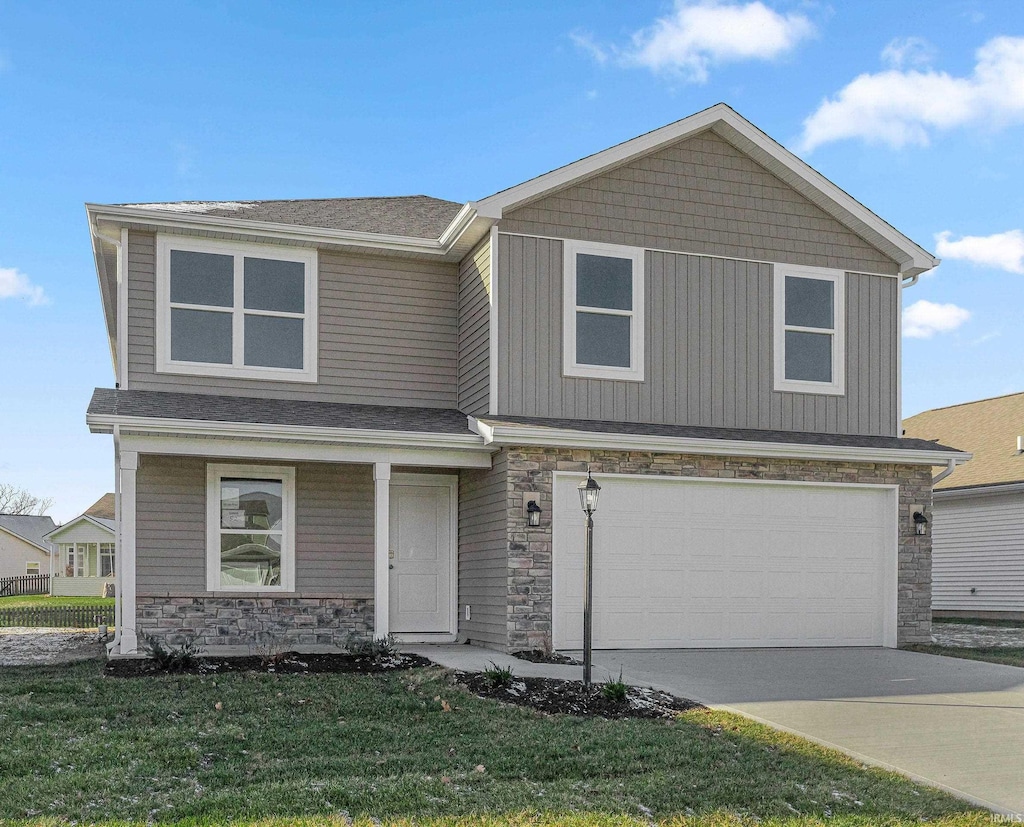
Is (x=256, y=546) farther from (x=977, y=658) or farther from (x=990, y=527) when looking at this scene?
(x=990, y=527)

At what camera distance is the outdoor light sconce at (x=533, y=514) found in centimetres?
1205

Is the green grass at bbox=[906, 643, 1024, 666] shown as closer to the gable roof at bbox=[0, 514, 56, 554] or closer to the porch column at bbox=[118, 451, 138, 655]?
the porch column at bbox=[118, 451, 138, 655]

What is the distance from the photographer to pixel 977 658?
12.3m

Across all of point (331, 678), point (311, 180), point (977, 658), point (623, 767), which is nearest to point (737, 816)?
point (623, 767)

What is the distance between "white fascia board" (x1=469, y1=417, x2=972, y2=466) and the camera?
12.0m

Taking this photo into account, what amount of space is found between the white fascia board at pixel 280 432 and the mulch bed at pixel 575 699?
131 inches

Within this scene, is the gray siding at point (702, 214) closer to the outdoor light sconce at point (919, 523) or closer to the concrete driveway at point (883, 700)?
the outdoor light sconce at point (919, 523)

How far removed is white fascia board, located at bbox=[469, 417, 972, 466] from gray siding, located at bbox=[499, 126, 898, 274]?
2.58 meters

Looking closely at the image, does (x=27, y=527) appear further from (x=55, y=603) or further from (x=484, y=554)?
(x=484, y=554)

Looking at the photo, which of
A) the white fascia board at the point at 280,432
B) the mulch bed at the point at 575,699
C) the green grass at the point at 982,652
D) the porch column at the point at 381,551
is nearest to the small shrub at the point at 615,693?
the mulch bed at the point at 575,699

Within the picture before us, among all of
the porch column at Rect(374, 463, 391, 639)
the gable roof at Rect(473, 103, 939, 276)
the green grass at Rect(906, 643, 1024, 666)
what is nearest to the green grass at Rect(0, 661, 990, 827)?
the porch column at Rect(374, 463, 391, 639)

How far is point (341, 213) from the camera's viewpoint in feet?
48.4

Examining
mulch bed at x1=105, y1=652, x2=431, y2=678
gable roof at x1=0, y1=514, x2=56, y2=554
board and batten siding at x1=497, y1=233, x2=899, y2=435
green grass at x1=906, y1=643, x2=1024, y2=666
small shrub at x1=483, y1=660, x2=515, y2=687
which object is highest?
board and batten siding at x1=497, y1=233, x2=899, y2=435

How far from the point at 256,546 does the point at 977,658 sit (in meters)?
8.73
